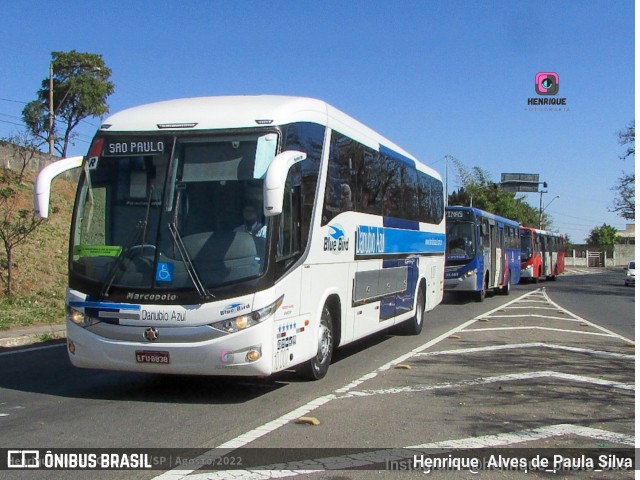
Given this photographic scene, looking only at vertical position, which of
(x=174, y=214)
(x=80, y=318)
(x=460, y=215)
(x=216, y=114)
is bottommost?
(x=80, y=318)

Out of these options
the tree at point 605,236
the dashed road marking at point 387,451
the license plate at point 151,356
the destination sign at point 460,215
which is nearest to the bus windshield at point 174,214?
the license plate at point 151,356

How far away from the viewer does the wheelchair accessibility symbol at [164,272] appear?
305 inches

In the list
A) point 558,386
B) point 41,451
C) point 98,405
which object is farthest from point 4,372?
point 558,386

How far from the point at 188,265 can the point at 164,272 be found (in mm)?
289

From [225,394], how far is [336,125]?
3.94 meters

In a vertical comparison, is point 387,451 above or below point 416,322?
below

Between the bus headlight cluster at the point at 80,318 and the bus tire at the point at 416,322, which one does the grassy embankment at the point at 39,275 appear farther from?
the bus tire at the point at 416,322

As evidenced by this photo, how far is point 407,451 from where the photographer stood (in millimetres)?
6129

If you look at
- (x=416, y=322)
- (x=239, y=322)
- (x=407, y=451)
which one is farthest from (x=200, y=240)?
(x=416, y=322)

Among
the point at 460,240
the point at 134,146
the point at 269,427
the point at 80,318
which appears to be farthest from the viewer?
the point at 460,240

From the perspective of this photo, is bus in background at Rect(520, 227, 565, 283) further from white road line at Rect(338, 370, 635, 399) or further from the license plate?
the license plate

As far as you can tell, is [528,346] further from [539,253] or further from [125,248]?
[539,253]

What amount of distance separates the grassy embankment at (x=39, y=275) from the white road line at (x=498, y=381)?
9352 millimetres

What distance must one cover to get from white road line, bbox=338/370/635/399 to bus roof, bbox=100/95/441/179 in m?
3.32
